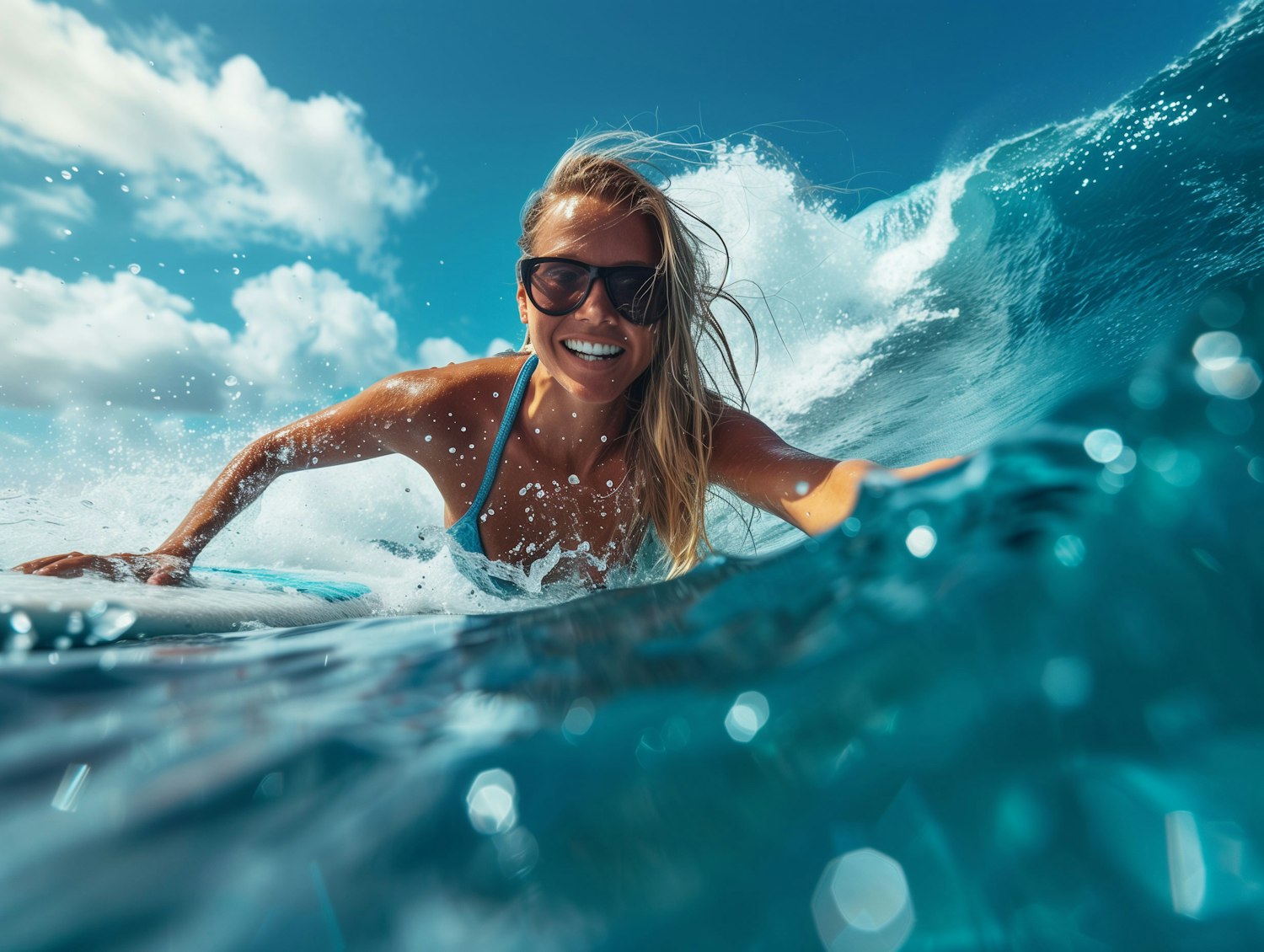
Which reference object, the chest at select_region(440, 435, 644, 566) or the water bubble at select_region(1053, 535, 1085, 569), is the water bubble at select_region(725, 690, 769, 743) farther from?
the chest at select_region(440, 435, 644, 566)

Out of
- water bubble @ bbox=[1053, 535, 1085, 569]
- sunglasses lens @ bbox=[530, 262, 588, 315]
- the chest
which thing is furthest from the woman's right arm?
water bubble @ bbox=[1053, 535, 1085, 569]

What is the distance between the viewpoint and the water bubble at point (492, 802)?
0.56m

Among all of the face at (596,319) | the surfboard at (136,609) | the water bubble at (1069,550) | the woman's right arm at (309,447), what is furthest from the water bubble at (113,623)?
the face at (596,319)

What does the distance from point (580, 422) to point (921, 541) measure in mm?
2224

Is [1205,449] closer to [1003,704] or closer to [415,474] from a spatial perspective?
[1003,704]

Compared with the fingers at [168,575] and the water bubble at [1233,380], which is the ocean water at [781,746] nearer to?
the water bubble at [1233,380]

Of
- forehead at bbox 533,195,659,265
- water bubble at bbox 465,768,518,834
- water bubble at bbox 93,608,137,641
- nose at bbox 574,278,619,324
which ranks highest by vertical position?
forehead at bbox 533,195,659,265

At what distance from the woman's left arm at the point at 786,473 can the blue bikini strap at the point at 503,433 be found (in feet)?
2.99

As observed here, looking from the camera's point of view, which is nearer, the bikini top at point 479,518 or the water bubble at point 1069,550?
the water bubble at point 1069,550

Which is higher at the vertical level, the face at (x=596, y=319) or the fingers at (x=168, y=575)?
the face at (x=596, y=319)

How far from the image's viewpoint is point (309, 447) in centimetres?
278

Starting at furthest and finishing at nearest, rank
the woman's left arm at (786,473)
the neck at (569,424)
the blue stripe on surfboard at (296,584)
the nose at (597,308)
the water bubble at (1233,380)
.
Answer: the neck at (569,424), the nose at (597,308), the blue stripe on surfboard at (296,584), the woman's left arm at (786,473), the water bubble at (1233,380)

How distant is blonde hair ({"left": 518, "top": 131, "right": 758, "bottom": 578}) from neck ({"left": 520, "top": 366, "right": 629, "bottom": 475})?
9cm

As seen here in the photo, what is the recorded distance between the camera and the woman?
8.38 feet
